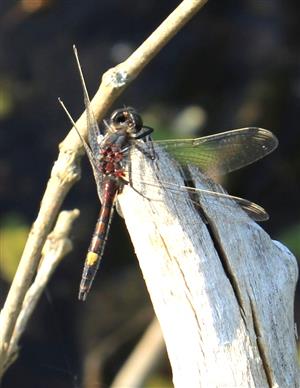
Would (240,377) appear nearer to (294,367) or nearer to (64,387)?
(294,367)

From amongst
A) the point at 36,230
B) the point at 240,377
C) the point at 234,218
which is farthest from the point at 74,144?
the point at 240,377

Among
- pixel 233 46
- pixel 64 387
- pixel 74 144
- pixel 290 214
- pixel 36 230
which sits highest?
pixel 74 144

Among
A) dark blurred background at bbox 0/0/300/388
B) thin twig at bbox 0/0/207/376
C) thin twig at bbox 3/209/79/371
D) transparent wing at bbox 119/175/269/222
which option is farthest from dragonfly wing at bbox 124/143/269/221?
dark blurred background at bbox 0/0/300/388

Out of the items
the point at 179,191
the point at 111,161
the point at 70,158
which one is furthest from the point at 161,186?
the point at 111,161

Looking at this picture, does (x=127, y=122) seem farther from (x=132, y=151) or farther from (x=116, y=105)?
(x=116, y=105)

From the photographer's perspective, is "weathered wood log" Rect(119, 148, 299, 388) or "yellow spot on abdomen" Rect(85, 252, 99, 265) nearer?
"weathered wood log" Rect(119, 148, 299, 388)

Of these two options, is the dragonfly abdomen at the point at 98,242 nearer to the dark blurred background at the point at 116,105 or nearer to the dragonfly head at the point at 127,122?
the dragonfly head at the point at 127,122

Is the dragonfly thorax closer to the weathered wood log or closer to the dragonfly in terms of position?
the dragonfly
